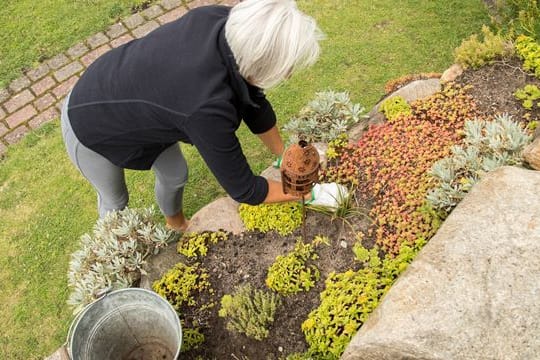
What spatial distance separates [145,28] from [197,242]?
347 centimetres

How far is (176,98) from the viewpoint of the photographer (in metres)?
2.56

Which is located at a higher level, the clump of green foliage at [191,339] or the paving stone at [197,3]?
the paving stone at [197,3]

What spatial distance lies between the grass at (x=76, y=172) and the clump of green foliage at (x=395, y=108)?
39.1 inches

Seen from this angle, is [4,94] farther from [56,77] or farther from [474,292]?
[474,292]

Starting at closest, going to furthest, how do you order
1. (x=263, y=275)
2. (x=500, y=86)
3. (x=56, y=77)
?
(x=263, y=275) < (x=500, y=86) < (x=56, y=77)

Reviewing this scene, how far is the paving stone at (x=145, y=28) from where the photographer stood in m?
6.23

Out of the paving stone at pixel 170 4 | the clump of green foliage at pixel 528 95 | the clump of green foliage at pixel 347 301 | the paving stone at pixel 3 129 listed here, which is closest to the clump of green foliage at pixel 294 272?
the clump of green foliage at pixel 347 301

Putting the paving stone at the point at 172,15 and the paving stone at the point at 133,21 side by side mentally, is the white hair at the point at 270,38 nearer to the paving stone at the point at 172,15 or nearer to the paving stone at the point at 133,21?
the paving stone at the point at 172,15

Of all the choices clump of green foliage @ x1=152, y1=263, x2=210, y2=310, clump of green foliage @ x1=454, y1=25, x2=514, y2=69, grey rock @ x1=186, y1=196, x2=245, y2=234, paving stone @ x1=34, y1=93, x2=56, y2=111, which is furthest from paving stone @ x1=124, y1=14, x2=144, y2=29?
clump of green foliage @ x1=454, y1=25, x2=514, y2=69

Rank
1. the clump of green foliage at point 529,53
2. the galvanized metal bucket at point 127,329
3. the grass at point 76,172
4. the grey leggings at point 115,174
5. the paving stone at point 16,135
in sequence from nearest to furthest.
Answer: the galvanized metal bucket at point 127,329, the grey leggings at point 115,174, the clump of green foliage at point 529,53, the grass at point 76,172, the paving stone at point 16,135

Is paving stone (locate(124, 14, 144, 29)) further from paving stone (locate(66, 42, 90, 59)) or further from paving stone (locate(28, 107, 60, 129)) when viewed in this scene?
paving stone (locate(28, 107, 60, 129))

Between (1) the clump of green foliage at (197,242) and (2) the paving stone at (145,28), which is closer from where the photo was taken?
(1) the clump of green foliage at (197,242)

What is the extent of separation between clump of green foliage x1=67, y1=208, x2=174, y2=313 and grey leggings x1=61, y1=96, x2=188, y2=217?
0.14 metres

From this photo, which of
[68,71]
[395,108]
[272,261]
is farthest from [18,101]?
[395,108]
